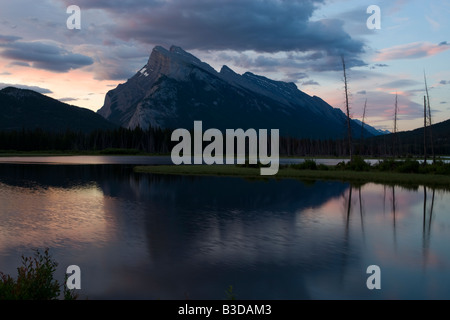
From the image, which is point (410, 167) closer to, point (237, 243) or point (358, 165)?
point (358, 165)

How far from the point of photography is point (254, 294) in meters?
12.4

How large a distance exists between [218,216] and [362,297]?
53.6ft

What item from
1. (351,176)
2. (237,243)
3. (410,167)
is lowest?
(237,243)

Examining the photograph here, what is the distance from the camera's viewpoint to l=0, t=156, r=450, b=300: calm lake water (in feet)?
43.4

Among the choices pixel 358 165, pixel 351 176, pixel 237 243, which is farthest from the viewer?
pixel 358 165

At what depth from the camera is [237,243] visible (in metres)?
19.7

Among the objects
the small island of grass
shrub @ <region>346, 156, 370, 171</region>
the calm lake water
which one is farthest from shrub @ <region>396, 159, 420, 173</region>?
the calm lake water

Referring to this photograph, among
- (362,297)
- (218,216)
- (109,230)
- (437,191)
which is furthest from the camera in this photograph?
(437,191)

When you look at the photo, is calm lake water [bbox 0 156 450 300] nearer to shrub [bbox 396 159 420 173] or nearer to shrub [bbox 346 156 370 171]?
shrub [bbox 396 159 420 173]

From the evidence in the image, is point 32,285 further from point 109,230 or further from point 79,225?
point 79,225

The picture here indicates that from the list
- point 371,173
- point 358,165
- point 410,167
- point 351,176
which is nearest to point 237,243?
point 351,176

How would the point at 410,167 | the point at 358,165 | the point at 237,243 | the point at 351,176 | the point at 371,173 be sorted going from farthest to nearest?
1. the point at 358,165
2. the point at 410,167
3. the point at 371,173
4. the point at 351,176
5. the point at 237,243

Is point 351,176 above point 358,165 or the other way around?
the other way around

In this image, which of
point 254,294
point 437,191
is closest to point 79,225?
point 254,294
